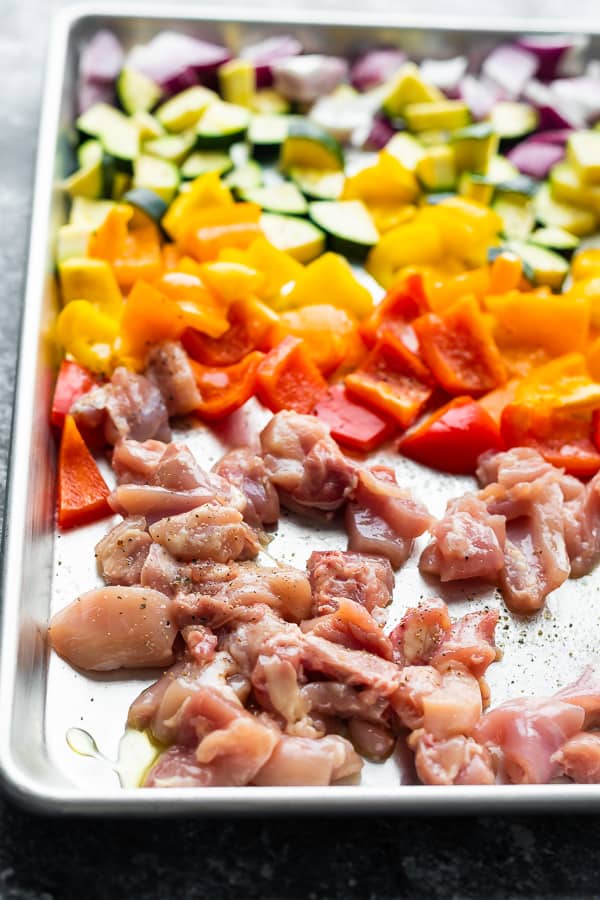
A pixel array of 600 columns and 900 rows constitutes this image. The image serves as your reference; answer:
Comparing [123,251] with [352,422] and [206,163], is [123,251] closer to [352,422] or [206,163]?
[206,163]

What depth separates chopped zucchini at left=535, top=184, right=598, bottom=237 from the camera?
404 cm

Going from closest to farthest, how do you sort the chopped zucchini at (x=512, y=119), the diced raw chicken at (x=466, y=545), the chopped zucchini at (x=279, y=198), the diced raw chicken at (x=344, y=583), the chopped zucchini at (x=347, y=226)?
the diced raw chicken at (x=344, y=583) < the diced raw chicken at (x=466, y=545) < the chopped zucchini at (x=347, y=226) < the chopped zucchini at (x=279, y=198) < the chopped zucchini at (x=512, y=119)

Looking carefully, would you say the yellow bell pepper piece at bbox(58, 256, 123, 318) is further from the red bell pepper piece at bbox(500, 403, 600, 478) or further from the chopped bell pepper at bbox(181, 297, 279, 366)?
the red bell pepper piece at bbox(500, 403, 600, 478)

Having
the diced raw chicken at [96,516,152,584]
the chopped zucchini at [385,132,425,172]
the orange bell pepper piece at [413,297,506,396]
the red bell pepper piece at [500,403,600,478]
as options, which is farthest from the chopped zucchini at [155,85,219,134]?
the diced raw chicken at [96,516,152,584]

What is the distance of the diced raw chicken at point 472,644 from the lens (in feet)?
8.89

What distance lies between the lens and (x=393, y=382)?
136 inches

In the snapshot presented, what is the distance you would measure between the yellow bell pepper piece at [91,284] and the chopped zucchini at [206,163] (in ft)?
2.25

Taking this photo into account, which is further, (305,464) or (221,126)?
(221,126)

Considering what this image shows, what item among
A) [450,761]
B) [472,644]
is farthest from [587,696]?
[450,761]

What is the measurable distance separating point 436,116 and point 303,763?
2.73 metres

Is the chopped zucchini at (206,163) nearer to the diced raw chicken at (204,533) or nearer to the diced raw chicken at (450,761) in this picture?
the diced raw chicken at (204,533)

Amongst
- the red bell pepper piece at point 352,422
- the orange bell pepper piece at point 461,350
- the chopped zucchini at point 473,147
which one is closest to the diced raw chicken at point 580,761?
the red bell pepper piece at point 352,422

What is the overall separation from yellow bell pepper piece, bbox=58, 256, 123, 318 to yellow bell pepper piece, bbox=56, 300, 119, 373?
11 cm

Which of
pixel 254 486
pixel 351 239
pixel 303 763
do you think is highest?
pixel 351 239
